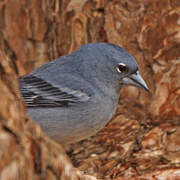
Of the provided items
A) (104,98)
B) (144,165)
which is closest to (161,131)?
(144,165)

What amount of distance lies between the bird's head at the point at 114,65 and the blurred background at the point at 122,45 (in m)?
0.94

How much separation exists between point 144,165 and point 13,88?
7.71ft

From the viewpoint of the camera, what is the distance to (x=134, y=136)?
4.75m

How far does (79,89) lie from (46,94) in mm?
321

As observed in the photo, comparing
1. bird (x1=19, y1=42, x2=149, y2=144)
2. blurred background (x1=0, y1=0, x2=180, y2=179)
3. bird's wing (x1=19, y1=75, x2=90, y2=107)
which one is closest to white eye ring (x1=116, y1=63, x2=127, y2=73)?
bird (x1=19, y1=42, x2=149, y2=144)

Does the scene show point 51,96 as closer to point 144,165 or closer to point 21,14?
point 144,165

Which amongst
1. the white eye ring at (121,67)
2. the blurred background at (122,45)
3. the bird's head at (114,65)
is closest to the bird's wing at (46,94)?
the bird's head at (114,65)

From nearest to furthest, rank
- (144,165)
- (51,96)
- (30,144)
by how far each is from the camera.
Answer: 1. (30,144)
2. (51,96)
3. (144,165)

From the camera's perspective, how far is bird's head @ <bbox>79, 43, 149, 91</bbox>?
3891 mm

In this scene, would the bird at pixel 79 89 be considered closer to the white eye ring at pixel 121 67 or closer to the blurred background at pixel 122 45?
the white eye ring at pixel 121 67

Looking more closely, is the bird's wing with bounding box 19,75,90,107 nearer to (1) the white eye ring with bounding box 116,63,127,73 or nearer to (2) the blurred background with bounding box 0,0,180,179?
(1) the white eye ring with bounding box 116,63,127,73

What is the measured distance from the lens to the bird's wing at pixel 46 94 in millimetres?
3738

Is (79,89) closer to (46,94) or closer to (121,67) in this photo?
(46,94)

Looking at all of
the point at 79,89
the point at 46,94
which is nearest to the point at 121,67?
the point at 79,89
